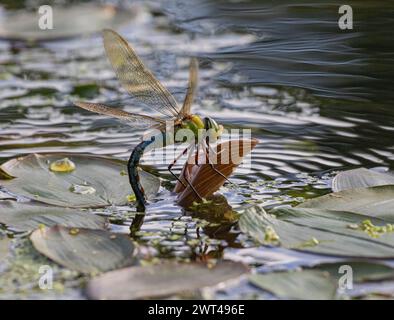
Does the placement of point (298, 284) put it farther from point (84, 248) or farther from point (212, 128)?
point (212, 128)

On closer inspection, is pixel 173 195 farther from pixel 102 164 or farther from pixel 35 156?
pixel 35 156

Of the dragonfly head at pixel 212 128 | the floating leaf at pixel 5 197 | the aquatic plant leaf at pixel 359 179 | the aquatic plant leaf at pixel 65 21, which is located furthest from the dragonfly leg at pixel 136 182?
the aquatic plant leaf at pixel 65 21

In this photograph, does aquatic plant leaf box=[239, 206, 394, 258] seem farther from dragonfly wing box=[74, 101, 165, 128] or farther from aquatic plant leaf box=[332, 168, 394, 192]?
dragonfly wing box=[74, 101, 165, 128]

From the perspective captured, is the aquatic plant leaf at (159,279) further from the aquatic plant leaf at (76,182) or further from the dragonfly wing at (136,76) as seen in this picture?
the dragonfly wing at (136,76)

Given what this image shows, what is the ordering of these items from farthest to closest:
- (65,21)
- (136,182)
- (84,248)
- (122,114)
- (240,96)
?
(65,21) → (240,96) → (122,114) → (136,182) → (84,248)

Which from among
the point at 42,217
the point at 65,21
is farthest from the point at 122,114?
the point at 65,21

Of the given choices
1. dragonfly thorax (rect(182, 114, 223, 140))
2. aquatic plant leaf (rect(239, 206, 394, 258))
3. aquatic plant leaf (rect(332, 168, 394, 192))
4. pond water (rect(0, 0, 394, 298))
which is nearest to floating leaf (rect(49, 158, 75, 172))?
pond water (rect(0, 0, 394, 298))
